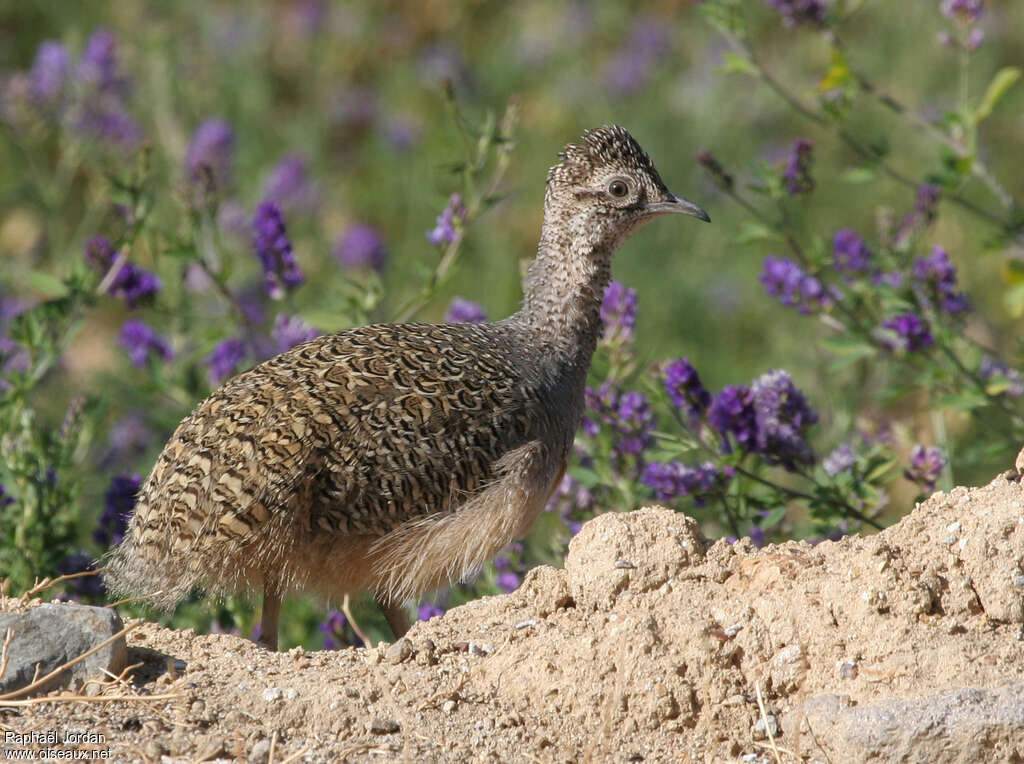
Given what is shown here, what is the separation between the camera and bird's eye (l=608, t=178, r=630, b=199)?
17.5ft

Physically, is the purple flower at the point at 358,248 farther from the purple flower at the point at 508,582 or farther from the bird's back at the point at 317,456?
the bird's back at the point at 317,456

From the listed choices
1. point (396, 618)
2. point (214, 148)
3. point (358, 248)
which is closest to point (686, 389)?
point (396, 618)

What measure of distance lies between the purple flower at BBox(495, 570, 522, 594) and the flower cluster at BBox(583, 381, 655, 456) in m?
0.62

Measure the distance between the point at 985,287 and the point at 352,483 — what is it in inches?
259

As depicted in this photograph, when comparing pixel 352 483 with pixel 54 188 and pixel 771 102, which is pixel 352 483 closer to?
pixel 54 188

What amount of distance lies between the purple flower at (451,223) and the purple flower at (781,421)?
144cm

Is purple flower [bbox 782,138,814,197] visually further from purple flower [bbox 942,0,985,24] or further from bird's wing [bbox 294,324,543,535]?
bird's wing [bbox 294,324,543,535]

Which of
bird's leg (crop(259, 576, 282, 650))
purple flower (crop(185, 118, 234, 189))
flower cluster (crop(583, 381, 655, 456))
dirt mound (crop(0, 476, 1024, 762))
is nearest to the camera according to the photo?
dirt mound (crop(0, 476, 1024, 762))

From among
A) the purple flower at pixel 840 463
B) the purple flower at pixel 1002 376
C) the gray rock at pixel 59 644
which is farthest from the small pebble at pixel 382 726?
the purple flower at pixel 1002 376

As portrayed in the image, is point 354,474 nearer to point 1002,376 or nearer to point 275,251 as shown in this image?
point 275,251

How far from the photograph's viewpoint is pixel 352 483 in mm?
4266

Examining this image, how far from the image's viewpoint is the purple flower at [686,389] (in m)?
4.90

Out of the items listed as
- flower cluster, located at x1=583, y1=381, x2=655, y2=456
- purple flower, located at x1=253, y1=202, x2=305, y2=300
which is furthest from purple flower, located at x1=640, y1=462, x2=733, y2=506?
purple flower, located at x1=253, y1=202, x2=305, y2=300

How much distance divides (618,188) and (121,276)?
6.65 feet
